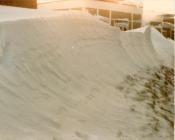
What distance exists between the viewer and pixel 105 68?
2.70 meters

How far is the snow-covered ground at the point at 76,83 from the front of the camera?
69.1 inches

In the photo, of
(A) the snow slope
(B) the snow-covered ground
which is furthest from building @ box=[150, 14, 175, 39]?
(B) the snow-covered ground

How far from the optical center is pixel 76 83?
2295 mm

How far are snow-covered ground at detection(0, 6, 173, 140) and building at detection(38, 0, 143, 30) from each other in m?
3.99

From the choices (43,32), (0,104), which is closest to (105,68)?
(43,32)

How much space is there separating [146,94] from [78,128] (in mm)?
876

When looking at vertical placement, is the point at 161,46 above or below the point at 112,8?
below

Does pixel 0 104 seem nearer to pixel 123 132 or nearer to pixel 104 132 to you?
pixel 104 132

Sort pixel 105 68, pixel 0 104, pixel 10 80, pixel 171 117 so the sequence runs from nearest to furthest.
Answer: pixel 0 104 < pixel 10 80 < pixel 171 117 < pixel 105 68

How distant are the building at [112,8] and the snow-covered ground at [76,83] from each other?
3988 millimetres

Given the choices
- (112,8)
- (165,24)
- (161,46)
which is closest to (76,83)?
(161,46)

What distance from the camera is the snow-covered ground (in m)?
1.75

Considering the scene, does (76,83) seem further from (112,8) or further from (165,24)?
(165,24)

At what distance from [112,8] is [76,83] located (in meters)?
6.01
